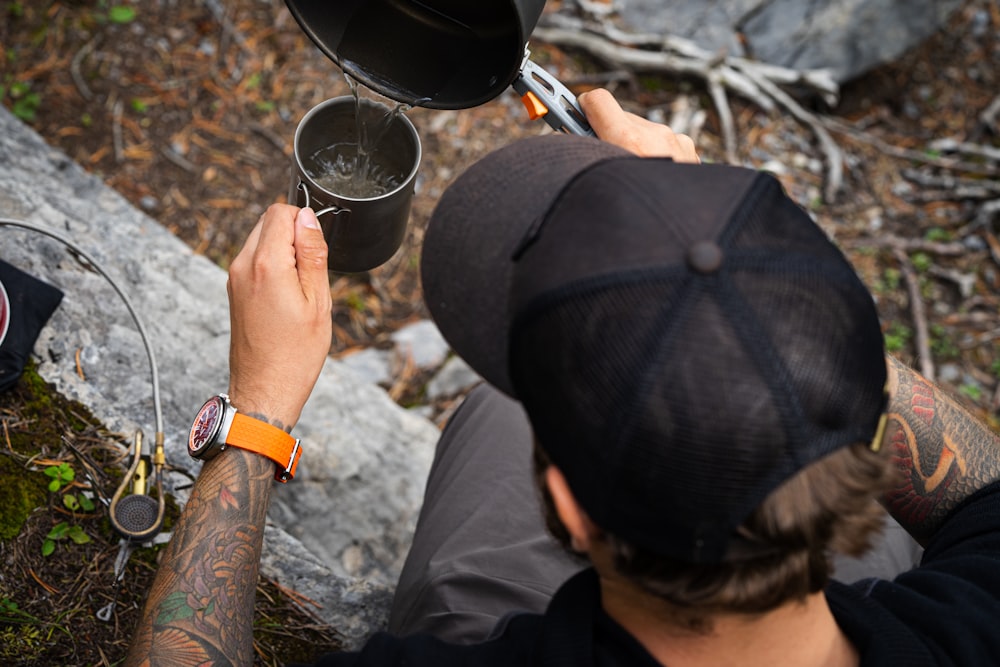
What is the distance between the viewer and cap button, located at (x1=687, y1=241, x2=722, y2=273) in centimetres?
112

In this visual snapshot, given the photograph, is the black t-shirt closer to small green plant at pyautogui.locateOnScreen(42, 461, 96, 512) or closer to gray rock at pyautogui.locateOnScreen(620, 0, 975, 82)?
small green plant at pyautogui.locateOnScreen(42, 461, 96, 512)

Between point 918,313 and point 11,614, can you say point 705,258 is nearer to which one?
point 11,614

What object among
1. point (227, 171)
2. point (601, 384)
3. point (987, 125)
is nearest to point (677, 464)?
point (601, 384)

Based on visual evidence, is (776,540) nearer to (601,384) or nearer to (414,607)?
(601,384)

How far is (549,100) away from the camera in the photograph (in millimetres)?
1899

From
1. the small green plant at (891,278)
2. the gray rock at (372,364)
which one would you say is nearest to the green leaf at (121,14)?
the gray rock at (372,364)

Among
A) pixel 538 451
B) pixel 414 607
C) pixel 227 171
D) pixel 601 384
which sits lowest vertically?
pixel 227 171

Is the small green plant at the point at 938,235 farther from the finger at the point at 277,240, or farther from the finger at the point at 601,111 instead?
the finger at the point at 277,240

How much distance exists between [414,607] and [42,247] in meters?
1.63

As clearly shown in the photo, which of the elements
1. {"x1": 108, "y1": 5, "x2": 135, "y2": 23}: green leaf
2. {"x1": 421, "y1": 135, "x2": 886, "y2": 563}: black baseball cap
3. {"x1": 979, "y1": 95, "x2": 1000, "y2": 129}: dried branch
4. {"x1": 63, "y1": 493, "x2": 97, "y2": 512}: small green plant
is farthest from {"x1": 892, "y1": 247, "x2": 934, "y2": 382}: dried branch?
{"x1": 108, "y1": 5, "x2": 135, "y2": 23}: green leaf

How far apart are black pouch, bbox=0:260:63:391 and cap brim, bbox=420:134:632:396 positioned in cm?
135

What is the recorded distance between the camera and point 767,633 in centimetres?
138

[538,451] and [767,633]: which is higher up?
[538,451]

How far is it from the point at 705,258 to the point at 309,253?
959 mm
